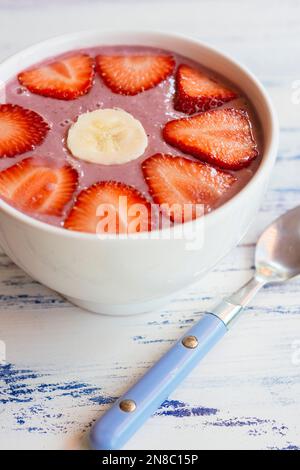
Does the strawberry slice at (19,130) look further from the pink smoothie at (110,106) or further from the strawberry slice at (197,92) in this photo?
the strawberry slice at (197,92)

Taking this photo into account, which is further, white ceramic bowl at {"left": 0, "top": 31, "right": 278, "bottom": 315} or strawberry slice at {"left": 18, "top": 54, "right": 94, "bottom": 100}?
strawberry slice at {"left": 18, "top": 54, "right": 94, "bottom": 100}

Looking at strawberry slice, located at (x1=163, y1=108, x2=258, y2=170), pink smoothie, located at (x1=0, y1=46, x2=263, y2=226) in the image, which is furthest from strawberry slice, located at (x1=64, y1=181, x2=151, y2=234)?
strawberry slice, located at (x1=163, y1=108, x2=258, y2=170)

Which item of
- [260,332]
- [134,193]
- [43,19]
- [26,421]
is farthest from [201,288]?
[43,19]

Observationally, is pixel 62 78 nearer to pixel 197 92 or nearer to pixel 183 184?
pixel 197 92

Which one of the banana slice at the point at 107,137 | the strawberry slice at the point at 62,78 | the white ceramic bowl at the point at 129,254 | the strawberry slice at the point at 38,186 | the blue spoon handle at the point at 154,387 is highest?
the strawberry slice at the point at 62,78

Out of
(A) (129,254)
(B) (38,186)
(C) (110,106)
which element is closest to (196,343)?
(A) (129,254)

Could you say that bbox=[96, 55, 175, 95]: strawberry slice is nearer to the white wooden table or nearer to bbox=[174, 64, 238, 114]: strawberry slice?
bbox=[174, 64, 238, 114]: strawberry slice

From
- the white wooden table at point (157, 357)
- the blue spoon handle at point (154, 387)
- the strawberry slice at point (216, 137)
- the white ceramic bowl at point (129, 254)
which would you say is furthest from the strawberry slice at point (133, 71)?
the blue spoon handle at point (154, 387)
